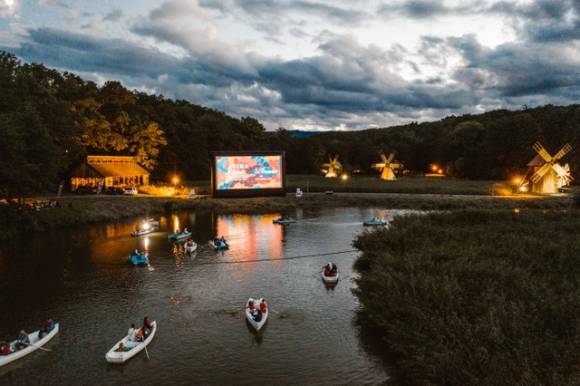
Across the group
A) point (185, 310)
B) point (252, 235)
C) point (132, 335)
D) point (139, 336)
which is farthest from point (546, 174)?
point (132, 335)

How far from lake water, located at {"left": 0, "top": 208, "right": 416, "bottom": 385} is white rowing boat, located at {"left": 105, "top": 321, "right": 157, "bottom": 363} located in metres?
0.28

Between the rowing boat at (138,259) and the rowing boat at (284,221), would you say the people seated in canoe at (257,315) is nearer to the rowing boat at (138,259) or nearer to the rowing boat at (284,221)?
the rowing boat at (138,259)

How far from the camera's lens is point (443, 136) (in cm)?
13512

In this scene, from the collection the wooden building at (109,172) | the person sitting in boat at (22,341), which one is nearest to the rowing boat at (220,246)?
the person sitting in boat at (22,341)

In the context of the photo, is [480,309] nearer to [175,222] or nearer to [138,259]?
[138,259]

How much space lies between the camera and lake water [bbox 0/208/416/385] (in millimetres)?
17922

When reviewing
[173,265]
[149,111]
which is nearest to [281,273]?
[173,265]

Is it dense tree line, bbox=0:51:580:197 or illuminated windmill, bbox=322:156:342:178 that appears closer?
dense tree line, bbox=0:51:580:197

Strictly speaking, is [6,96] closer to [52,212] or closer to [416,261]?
[52,212]

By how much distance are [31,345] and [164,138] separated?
81.2 meters

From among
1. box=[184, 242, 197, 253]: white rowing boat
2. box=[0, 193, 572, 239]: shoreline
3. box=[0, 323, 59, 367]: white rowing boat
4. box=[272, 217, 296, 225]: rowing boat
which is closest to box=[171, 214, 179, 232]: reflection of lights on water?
box=[0, 193, 572, 239]: shoreline

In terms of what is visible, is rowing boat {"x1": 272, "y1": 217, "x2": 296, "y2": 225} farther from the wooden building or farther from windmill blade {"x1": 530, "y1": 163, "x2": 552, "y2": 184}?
windmill blade {"x1": 530, "y1": 163, "x2": 552, "y2": 184}

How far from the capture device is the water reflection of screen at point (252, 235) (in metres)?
39.5

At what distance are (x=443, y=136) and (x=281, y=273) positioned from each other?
115387 millimetres
